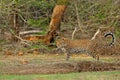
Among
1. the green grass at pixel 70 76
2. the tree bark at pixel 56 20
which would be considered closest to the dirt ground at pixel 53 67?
the green grass at pixel 70 76

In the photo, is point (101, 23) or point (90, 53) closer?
point (90, 53)

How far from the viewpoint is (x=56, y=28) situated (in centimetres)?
1828

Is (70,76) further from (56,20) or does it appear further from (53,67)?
(56,20)

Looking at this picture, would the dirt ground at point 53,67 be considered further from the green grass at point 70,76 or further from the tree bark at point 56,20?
the tree bark at point 56,20

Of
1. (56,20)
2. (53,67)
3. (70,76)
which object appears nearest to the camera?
(70,76)

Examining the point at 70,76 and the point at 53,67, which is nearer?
the point at 70,76

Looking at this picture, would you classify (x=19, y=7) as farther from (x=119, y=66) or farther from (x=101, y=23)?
(x=119, y=66)

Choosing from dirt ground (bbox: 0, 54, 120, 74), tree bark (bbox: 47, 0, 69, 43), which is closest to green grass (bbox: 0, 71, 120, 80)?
dirt ground (bbox: 0, 54, 120, 74)

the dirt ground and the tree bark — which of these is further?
the tree bark

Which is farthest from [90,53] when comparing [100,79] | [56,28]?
[56,28]

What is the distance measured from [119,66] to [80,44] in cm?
181

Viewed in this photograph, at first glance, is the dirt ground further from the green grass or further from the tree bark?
the tree bark

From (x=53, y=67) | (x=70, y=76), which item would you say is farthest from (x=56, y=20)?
(x=70, y=76)

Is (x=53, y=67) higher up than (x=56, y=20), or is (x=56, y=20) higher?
(x=56, y=20)
